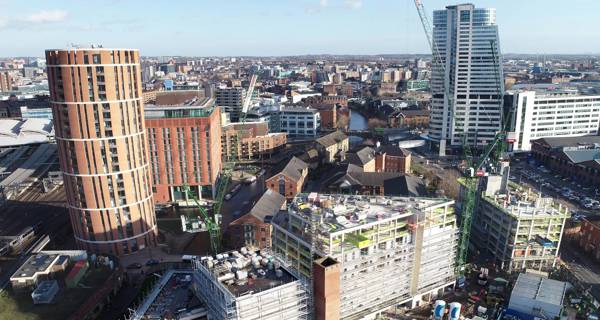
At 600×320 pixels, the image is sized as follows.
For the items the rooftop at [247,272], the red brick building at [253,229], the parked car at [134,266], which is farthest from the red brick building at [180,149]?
the rooftop at [247,272]

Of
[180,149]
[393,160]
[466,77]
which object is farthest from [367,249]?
[466,77]

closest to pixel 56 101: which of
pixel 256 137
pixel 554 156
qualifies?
pixel 256 137

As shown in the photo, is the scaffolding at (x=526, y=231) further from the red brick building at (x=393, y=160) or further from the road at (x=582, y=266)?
the red brick building at (x=393, y=160)

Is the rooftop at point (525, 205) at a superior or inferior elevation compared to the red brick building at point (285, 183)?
superior

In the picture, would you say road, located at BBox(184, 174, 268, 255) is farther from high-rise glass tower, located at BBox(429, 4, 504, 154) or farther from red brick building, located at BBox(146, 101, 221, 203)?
high-rise glass tower, located at BBox(429, 4, 504, 154)

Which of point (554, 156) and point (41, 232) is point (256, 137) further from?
point (554, 156)
